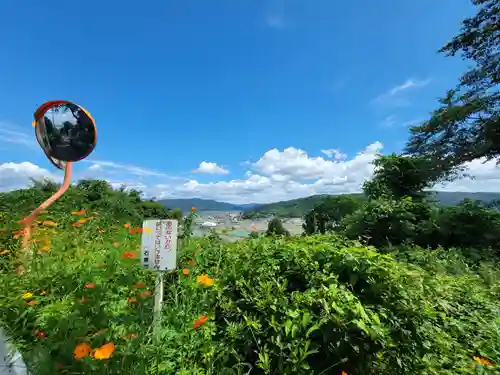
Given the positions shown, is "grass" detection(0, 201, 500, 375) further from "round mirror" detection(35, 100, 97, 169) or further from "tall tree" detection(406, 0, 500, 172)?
"tall tree" detection(406, 0, 500, 172)

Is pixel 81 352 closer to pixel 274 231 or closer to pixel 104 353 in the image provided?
pixel 104 353

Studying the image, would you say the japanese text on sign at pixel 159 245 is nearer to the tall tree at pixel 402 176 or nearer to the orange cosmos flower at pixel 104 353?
the orange cosmos flower at pixel 104 353

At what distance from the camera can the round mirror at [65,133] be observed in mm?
3377

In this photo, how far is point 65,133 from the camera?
342 cm

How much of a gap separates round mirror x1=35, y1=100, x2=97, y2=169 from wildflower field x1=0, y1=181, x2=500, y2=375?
1.51 m

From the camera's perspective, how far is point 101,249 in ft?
10.6

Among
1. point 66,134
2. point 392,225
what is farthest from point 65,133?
point 392,225

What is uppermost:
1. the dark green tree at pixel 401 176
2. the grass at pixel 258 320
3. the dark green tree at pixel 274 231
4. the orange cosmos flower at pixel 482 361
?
the dark green tree at pixel 401 176

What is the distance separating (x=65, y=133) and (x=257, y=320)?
322 cm

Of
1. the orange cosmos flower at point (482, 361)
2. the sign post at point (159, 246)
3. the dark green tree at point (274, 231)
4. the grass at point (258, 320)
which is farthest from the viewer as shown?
the dark green tree at point (274, 231)

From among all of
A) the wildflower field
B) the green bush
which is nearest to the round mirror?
the wildflower field

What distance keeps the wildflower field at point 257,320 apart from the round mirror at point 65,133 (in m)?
1.51

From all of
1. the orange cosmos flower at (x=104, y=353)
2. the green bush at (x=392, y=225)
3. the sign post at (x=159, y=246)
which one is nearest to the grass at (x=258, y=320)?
the orange cosmos flower at (x=104, y=353)

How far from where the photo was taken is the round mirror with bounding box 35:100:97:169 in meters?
3.38
